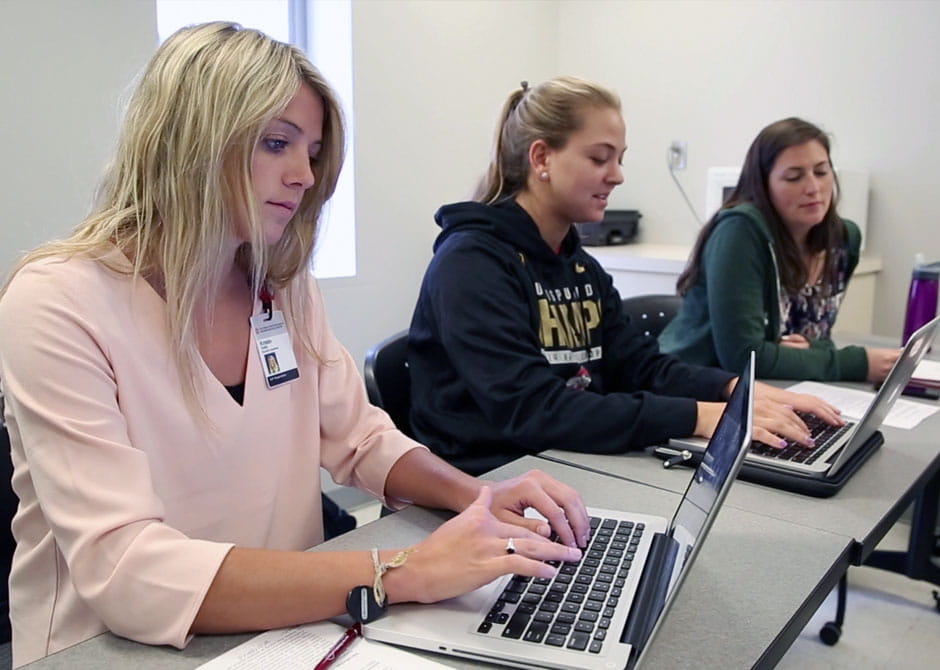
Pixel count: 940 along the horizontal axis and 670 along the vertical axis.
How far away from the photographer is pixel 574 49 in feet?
12.0

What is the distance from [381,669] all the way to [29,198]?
1843 mm

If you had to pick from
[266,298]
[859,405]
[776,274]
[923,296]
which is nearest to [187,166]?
[266,298]

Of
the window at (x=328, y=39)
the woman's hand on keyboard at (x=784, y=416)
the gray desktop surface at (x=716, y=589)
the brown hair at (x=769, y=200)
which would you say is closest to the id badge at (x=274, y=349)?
the gray desktop surface at (x=716, y=589)

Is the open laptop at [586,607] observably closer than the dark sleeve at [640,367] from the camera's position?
Yes

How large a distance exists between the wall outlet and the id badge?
266cm

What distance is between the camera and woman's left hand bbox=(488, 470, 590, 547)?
92cm

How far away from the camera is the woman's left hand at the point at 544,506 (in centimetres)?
92

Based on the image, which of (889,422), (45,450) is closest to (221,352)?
(45,450)

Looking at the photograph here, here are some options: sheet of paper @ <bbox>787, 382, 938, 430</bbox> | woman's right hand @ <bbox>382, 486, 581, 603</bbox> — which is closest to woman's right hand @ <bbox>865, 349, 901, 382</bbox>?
sheet of paper @ <bbox>787, 382, 938, 430</bbox>

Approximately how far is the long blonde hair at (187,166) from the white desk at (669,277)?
2067 millimetres

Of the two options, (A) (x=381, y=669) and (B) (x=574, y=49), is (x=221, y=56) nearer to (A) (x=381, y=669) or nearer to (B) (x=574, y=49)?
(A) (x=381, y=669)

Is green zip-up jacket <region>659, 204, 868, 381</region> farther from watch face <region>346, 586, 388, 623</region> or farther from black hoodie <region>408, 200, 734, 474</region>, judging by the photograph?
watch face <region>346, 586, 388, 623</region>

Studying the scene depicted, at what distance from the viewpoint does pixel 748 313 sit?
6.16ft

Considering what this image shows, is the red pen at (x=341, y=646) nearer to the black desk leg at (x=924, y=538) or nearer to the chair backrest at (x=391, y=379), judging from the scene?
the chair backrest at (x=391, y=379)
